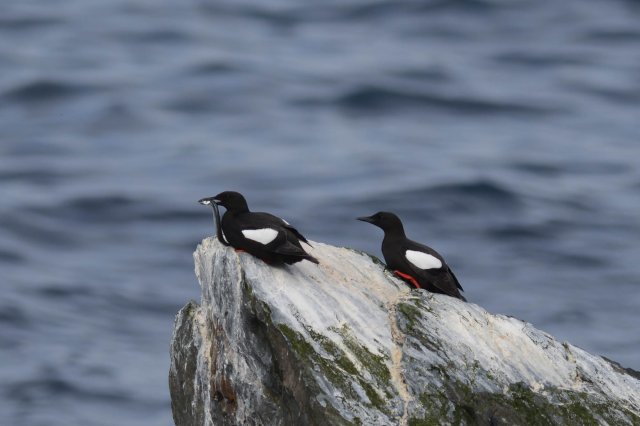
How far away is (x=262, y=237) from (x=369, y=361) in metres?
1.49

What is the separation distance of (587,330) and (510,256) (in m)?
6.75

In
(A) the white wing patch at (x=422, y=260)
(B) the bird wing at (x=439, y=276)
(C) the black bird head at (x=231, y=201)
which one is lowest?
(B) the bird wing at (x=439, y=276)

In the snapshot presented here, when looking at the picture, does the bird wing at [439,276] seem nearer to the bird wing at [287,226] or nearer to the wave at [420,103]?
the bird wing at [287,226]

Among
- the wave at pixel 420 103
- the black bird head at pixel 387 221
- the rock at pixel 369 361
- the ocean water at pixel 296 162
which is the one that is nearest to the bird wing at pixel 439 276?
the rock at pixel 369 361

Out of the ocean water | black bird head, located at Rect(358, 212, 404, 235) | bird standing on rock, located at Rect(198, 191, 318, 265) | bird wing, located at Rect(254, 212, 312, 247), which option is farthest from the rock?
the ocean water

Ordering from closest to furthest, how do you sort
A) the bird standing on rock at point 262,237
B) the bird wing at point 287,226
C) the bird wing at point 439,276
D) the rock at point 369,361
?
the rock at point 369,361 → the bird standing on rock at point 262,237 → the bird wing at point 287,226 → the bird wing at point 439,276

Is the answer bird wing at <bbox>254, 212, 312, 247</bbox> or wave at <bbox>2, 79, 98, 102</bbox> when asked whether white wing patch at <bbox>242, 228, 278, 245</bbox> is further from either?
wave at <bbox>2, 79, 98, 102</bbox>

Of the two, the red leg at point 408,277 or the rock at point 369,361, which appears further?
the red leg at point 408,277

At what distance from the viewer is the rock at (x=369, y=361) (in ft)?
36.3

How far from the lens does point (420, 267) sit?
42.4 ft

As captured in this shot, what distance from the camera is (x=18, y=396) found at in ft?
106

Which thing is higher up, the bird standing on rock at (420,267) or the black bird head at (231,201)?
the black bird head at (231,201)

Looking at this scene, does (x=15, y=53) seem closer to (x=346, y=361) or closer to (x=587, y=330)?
(x=587, y=330)

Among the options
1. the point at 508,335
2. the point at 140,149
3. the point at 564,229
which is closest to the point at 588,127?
the point at 564,229
